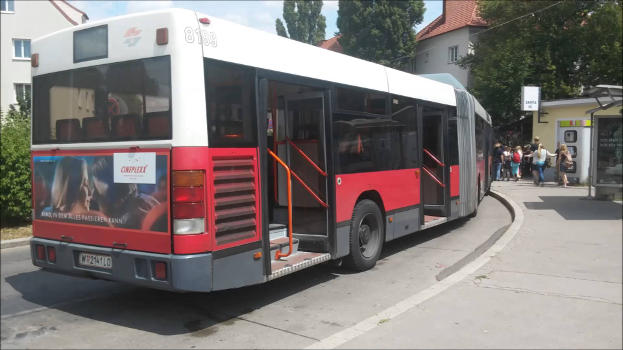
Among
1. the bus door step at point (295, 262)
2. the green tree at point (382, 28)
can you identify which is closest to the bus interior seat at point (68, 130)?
the bus door step at point (295, 262)

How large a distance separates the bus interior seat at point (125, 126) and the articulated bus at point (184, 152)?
0.05ft

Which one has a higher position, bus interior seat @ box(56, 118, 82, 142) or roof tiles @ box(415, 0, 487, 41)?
roof tiles @ box(415, 0, 487, 41)

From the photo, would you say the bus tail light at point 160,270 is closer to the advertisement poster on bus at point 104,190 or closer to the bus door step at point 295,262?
the advertisement poster on bus at point 104,190

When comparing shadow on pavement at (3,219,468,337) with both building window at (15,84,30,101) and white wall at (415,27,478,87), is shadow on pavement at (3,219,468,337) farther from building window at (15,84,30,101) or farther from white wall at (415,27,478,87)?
white wall at (415,27,478,87)

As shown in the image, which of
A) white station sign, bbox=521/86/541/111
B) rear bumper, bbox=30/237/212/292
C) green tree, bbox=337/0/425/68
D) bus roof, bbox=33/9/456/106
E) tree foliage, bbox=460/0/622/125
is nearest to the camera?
tree foliage, bbox=460/0/622/125

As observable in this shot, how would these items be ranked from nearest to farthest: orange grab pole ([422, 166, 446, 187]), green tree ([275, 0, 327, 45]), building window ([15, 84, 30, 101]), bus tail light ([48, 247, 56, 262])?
bus tail light ([48, 247, 56, 262])
building window ([15, 84, 30, 101])
orange grab pole ([422, 166, 446, 187])
green tree ([275, 0, 327, 45])

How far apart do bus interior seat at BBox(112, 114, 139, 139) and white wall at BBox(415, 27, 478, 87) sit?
32.9 m

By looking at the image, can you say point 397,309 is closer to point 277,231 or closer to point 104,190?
point 277,231

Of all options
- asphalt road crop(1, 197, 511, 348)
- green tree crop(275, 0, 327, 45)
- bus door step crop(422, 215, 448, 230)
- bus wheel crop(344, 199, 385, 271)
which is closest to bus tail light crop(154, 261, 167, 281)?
asphalt road crop(1, 197, 511, 348)

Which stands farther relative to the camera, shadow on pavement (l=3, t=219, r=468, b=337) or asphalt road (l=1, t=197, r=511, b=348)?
shadow on pavement (l=3, t=219, r=468, b=337)

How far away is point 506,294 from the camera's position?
10.5 feet

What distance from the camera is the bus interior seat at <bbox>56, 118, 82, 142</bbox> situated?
4973 mm

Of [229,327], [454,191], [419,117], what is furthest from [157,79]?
[454,191]

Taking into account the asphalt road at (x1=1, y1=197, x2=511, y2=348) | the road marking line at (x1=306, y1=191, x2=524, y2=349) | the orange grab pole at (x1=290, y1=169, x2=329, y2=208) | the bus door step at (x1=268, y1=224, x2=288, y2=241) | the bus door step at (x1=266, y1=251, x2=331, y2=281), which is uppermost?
the orange grab pole at (x1=290, y1=169, x2=329, y2=208)
